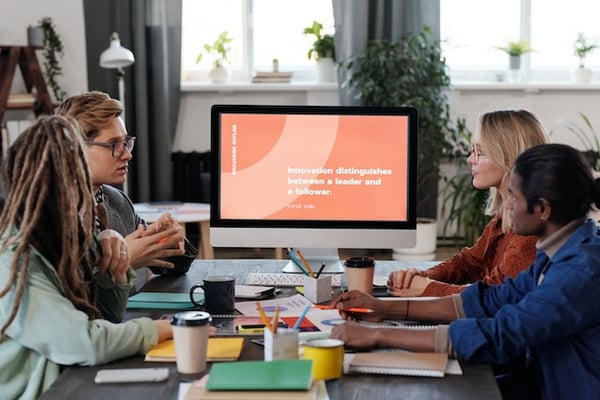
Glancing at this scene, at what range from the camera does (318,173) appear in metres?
2.58

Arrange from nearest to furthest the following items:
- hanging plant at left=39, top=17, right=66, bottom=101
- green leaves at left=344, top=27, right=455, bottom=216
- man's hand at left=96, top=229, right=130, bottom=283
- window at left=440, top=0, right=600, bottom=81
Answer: man's hand at left=96, top=229, right=130, bottom=283
green leaves at left=344, top=27, right=455, bottom=216
hanging plant at left=39, top=17, right=66, bottom=101
window at left=440, top=0, right=600, bottom=81

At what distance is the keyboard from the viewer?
243 cm

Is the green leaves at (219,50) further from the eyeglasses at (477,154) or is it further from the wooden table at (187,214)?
the eyeglasses at (477,154)

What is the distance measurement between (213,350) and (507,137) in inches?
42.0

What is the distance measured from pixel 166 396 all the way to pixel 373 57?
13.8 ft

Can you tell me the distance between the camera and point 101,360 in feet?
5.40

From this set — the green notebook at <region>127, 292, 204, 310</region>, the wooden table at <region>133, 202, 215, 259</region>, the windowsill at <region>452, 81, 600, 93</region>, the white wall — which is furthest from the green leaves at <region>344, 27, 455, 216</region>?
the green notebook at <region>127, 292, 204, 310</region>

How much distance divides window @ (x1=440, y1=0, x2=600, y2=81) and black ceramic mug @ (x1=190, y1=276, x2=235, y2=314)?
4.07 meters

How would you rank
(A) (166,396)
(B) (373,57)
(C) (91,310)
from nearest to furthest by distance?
(A) (166,396) < (C) (91,310) < (B) (373,57)

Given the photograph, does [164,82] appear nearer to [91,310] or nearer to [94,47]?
[94,47]

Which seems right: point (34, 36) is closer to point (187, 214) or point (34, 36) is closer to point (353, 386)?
point (187, 214)

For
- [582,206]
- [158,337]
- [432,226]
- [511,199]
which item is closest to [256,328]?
[158,337]

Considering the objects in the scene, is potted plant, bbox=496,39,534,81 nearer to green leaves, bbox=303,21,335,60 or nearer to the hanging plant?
green leaves, bbox=303,21,335,60

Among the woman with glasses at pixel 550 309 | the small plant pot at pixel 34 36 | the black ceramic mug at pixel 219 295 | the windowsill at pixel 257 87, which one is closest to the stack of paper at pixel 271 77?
the windowsill at pixel 257 87
